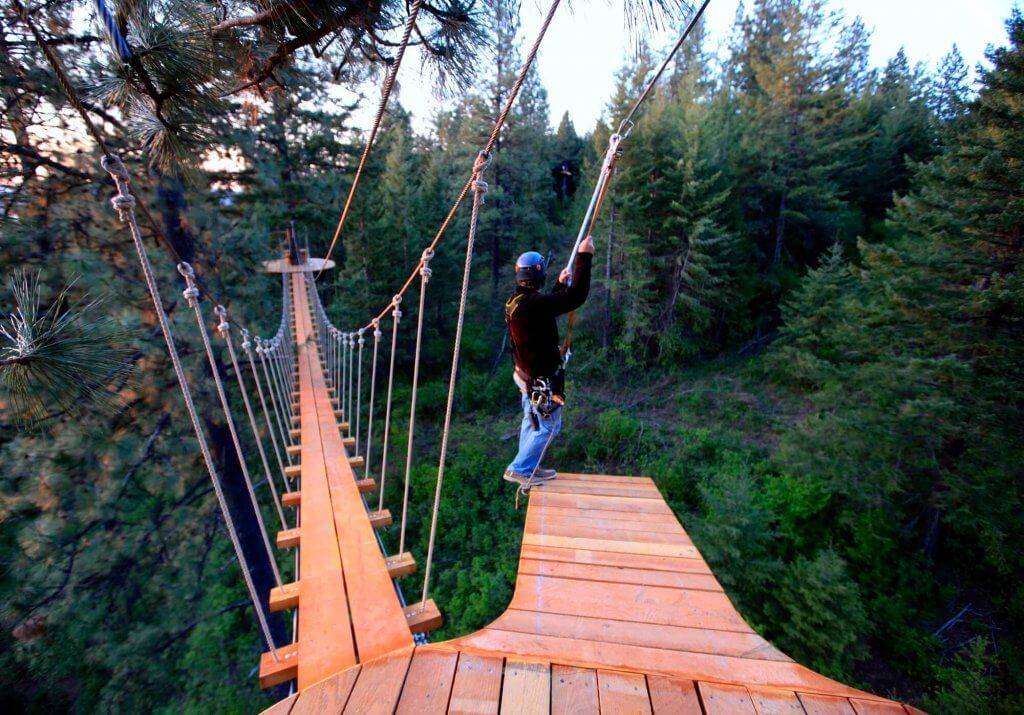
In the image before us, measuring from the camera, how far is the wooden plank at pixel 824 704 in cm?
99

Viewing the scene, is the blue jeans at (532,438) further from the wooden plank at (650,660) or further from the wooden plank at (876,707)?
the wooden plank at (876,707)

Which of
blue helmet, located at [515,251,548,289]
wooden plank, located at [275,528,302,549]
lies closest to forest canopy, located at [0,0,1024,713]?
blue helmet, located at [515,251,548,289]

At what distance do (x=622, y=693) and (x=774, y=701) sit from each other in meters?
0.35

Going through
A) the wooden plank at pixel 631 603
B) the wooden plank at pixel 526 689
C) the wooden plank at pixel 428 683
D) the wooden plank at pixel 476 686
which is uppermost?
the wooden plank at pixel 428 683

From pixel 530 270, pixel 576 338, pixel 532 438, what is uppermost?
pixel 530 270

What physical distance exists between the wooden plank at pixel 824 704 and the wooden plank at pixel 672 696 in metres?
0.24

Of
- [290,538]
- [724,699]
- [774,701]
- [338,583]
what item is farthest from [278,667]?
[774,701]

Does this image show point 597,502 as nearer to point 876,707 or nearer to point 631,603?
point 631,603

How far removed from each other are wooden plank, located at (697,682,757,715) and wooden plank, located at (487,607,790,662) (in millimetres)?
133

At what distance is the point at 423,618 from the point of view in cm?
126

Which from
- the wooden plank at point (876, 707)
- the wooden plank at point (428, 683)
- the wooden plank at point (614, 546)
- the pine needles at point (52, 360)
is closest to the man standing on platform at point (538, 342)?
the wooden plank at point (614, 546)

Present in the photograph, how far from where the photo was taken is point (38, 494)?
11.9 ft

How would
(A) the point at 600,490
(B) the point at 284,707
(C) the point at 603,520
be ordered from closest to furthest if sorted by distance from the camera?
(B) the point at 284,707 → (C) the point at 603,520 → (A) the point at 600,490

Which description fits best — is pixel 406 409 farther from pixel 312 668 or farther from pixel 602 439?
pixel 312 668
